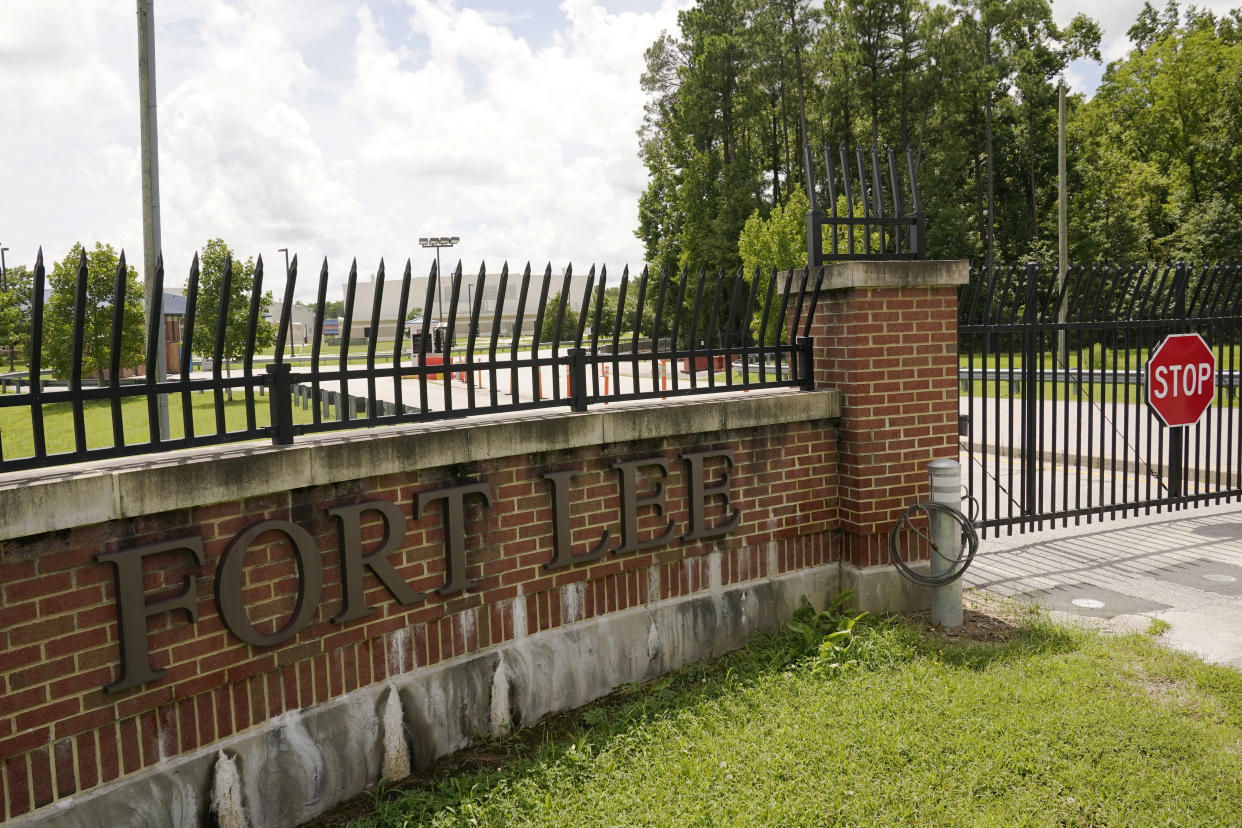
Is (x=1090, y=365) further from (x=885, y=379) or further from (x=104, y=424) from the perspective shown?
(x=104, y=424)

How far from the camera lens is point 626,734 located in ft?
15.3

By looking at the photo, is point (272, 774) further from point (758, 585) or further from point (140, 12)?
point (140, 12)

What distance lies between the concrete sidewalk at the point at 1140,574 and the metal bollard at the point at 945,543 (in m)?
0.88

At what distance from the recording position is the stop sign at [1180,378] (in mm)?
8266

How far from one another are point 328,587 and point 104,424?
71.3 ft

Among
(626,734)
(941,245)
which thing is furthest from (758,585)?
(941,245)

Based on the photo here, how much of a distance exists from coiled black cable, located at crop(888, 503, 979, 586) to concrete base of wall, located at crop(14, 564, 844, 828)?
0.81 ft

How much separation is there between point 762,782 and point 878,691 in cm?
113

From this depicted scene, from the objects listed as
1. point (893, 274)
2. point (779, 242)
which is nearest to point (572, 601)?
point (893, 274)

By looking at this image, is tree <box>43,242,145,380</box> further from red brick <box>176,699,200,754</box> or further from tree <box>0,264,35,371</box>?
red brick <box>176,699,200,754</box>

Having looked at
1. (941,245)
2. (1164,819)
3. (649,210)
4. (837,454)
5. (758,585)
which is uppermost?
(649,210)

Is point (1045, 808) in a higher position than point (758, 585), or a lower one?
lower

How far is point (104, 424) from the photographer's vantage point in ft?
75.2

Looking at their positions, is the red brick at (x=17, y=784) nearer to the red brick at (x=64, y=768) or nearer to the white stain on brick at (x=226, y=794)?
the red brick at (x=64, y=768)
